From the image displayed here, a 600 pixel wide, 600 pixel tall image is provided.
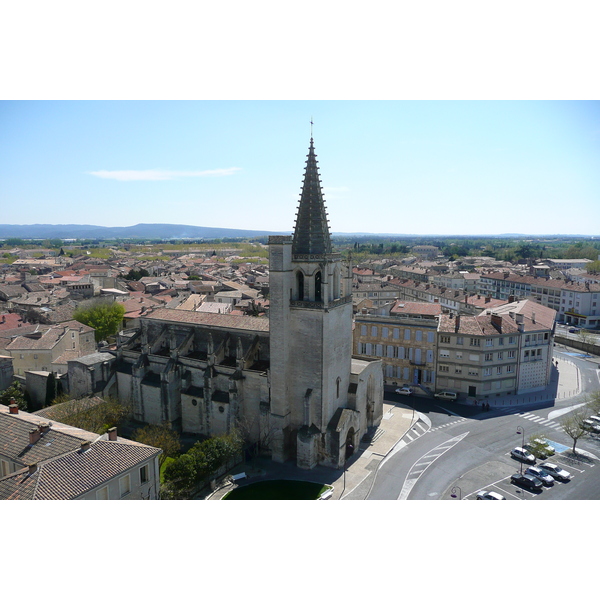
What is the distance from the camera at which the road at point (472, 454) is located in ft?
104

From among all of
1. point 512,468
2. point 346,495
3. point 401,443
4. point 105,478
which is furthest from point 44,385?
point 512,468

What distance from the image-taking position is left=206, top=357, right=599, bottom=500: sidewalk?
31081 mm

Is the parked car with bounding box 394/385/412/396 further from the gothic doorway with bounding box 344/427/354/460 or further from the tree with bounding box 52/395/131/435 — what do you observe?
the tree with bounding box 52/395/131/435

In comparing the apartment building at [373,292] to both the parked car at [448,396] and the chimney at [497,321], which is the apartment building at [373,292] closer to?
the chimney at [497,321]

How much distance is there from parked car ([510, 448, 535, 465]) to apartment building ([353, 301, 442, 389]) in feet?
48.6

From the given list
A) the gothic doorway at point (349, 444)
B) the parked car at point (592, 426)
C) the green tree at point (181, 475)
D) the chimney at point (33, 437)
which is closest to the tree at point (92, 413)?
the green tree at point (181, 475)

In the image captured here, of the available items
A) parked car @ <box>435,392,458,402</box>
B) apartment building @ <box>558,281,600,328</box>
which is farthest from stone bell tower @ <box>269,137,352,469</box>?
apartment building @ <box>558,281,600,328</box>

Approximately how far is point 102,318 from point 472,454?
52.2m

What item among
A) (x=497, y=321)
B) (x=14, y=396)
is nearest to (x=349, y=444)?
(x=497, y=321)

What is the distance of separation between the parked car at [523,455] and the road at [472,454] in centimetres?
50

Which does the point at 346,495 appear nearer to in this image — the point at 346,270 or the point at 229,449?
the point at 229,449

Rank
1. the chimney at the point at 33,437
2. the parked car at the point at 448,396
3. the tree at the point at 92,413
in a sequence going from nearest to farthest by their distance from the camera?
the chimney at the point at 33,437
the tree at the point at 92,413
the parked car at the point at 448,396

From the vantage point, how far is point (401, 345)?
5228 cm

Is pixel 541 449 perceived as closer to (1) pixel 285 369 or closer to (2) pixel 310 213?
(1) pixel 285 369
